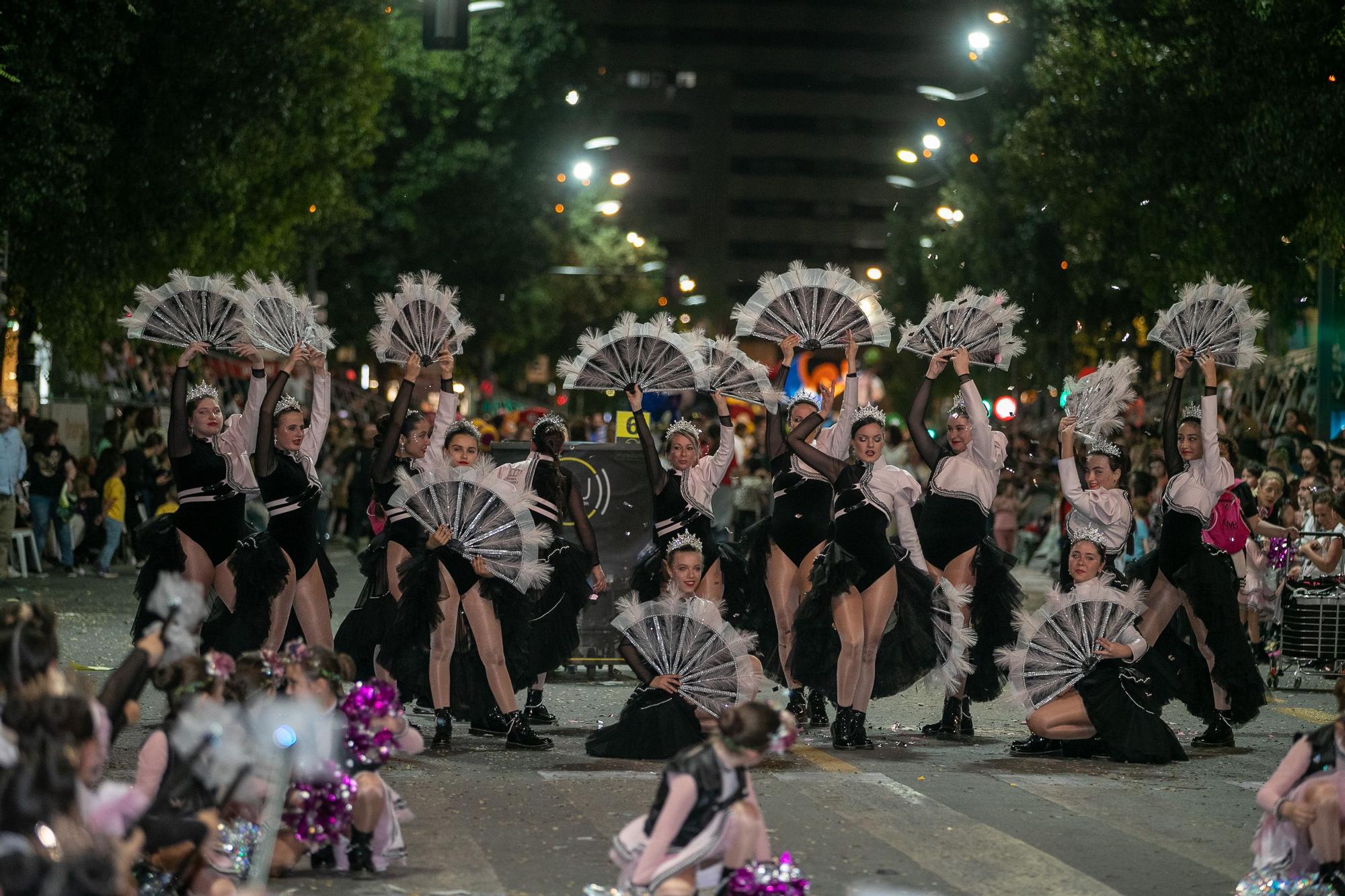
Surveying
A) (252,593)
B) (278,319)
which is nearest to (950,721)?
(252,593)

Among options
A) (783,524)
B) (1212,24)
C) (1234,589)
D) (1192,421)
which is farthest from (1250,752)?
(1212,24)

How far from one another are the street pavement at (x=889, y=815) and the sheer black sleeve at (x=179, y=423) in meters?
1.56

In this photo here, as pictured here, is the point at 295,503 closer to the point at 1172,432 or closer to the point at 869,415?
the point at 869,415

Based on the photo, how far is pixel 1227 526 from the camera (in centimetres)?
1098

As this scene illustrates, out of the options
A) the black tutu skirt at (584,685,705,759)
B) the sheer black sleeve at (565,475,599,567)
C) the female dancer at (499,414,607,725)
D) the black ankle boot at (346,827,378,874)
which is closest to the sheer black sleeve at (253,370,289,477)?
the female dancer at (499,414,607,725)

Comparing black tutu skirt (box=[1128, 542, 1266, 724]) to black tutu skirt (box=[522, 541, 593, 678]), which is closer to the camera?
black tutu skirt (box=[1128, 542, 1266, 724])

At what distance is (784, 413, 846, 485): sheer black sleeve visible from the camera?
10180 millimetres

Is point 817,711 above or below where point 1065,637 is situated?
below

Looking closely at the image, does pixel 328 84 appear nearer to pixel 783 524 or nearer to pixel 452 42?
pixel 452 42

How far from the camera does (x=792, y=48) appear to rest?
403 ft

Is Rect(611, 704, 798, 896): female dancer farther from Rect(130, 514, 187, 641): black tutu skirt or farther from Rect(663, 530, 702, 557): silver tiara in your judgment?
Rect(130, 514, 187, 641): black tutu skirt

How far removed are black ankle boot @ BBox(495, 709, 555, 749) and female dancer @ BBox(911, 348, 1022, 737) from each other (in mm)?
2503

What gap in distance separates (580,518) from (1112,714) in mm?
3195

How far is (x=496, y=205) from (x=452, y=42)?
29.1 m
